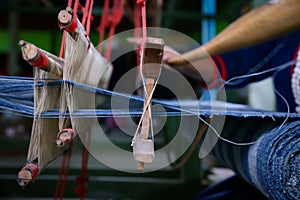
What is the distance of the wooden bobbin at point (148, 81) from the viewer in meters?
0.34

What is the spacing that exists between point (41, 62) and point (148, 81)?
121 mm

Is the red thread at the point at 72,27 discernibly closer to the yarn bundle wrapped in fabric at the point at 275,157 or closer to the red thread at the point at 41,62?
the red thread at the point at 41,62

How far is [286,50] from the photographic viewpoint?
0.75 meters

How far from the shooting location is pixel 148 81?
37 centimetres

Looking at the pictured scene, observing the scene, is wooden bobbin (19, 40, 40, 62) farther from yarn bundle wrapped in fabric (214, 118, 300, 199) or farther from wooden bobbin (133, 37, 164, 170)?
yarn bundle wrapped in fabric (214, 118, 300, 199)

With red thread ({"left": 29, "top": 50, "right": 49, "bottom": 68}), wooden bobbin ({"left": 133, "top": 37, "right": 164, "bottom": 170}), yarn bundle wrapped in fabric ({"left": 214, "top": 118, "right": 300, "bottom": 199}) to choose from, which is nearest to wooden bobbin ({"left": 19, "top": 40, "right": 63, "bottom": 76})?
red thread ({"left": 29, "top": 50, "right": 49, "bottom": 68})

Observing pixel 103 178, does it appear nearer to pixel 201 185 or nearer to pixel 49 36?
pixel 201 185

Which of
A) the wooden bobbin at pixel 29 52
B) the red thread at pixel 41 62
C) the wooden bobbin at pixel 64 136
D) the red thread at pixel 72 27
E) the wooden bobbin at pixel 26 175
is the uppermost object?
the red thread at pixel 72 27

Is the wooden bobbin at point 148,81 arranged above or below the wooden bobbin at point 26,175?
above

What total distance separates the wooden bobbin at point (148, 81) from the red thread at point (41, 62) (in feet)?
0.36

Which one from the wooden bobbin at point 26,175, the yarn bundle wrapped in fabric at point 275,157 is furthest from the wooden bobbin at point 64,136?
the yarn bundle wrapped in fabric at point 275,157

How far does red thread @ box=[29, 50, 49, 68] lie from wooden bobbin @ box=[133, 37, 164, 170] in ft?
0.36

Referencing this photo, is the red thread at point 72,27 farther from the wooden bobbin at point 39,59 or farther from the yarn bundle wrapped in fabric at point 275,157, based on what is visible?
the yarn bundle wrapped in fabric at point 275,157

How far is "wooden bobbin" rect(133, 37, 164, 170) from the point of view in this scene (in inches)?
13.3
